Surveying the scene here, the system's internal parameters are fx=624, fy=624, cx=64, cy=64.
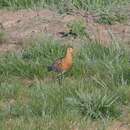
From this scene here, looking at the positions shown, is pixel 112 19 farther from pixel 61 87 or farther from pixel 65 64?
pixel 61 87

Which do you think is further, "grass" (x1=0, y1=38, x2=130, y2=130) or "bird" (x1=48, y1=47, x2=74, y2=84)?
"bird" (x1=48, y1=47, x2=74, y2=84)

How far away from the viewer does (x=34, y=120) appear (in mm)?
6129

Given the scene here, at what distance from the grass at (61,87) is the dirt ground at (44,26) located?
47 cm

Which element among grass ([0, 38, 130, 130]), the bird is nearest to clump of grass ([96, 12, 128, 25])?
grass ([0, 38, 130, 130])

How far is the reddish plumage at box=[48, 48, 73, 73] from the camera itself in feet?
23.4

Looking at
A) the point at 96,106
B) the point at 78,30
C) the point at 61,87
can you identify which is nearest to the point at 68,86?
the point at 61,87

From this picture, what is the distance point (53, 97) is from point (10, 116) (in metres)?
0.49

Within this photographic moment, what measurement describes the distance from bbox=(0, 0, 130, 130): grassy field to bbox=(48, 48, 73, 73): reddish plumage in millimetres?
152

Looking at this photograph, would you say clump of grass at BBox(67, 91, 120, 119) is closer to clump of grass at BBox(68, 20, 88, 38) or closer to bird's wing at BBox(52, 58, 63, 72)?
bird's wing at BBox(52, 58, 63, 72)

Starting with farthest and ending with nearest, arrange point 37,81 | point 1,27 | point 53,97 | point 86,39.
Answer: point 1,27, point 86,39, point 37,81, point 53,97

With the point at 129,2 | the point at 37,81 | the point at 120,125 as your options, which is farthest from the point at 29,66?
the point at 129,2

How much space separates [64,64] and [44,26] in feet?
6.86

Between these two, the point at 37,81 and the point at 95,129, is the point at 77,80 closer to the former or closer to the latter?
the point at 37,81

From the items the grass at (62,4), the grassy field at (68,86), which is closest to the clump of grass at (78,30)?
the grassy field at (68,86)
